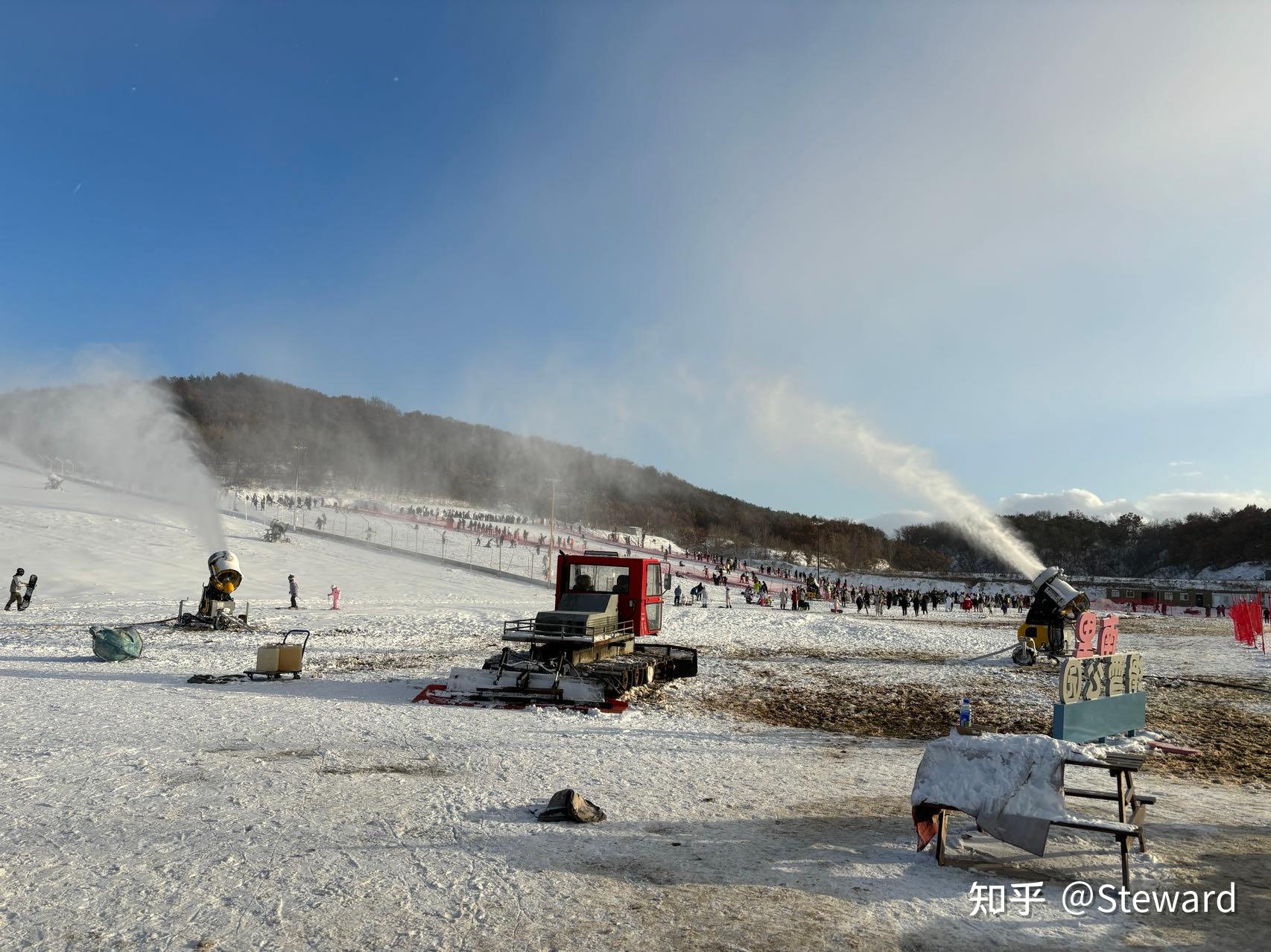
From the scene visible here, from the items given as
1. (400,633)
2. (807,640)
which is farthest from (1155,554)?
(400,633)

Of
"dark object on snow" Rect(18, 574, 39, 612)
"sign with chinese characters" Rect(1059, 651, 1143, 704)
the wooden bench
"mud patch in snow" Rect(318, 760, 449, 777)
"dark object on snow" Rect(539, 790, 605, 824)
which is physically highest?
"sign with chinese characters" Rect(1059, 651, 1143, 704)

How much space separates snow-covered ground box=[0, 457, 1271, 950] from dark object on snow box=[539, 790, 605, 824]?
0.14 m

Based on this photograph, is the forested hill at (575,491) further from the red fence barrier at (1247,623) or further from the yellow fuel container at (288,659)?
the yellow fuel container at (288,659)

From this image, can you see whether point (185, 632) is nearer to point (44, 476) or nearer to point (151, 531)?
point (151, 531)

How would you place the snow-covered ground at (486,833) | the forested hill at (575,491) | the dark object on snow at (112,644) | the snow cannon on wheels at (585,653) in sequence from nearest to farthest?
the snow-covered ground at (486,833) < the snow cannon on wheels at (585,653) < the dark object on snow at (112,644) < the forested hill at (575,491)

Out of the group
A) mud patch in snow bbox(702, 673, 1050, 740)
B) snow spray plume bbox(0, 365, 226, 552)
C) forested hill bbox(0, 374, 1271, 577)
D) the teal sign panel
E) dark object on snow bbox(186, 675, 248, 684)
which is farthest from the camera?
forested hill bbox(0, 374, 1271, 577)

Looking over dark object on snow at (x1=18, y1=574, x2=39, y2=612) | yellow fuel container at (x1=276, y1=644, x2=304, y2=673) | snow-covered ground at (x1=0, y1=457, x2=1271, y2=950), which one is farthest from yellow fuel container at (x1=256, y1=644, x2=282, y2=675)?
dark object on snow at (x1=18, y1=574, x2=39, y2=612)

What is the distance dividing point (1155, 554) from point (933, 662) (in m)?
171

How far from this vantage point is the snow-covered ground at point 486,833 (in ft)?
16.7

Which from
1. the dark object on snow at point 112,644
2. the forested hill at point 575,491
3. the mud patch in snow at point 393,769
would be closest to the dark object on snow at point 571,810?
the mud patch in snow at point 393,769

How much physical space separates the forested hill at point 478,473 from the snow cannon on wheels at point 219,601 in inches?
4255

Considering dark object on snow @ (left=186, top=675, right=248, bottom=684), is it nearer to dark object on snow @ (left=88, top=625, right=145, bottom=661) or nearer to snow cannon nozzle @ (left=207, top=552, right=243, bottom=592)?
dark object on snow @ (left=88, top=625, right=145, bottom=661)

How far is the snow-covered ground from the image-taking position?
5.08 metres

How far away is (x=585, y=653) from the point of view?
14812 millimetres
